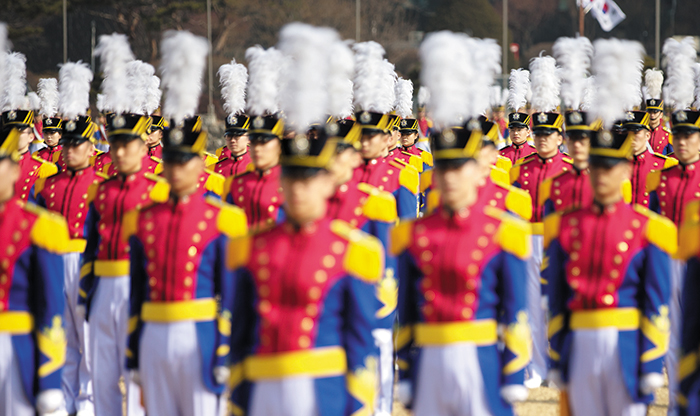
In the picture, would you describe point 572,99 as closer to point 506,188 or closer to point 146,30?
point 506,188

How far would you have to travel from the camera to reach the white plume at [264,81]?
8406 mm

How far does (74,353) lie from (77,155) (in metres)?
1.45

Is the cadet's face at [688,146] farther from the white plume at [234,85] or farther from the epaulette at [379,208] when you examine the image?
the white plume at [234,85]

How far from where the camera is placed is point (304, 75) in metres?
4.26

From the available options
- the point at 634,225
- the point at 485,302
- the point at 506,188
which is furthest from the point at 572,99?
the point at 485,302

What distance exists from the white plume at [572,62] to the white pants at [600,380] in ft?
13.7

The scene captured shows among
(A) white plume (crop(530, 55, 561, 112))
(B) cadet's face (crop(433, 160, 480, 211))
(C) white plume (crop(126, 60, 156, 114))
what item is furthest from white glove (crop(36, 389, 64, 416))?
(A) white plume (crop(530, 55, 561, 112))

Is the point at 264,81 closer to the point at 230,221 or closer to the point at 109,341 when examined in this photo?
the point at 109,341

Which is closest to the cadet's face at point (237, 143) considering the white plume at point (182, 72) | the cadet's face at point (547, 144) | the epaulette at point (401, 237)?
the cadet's face at point (547, 144)

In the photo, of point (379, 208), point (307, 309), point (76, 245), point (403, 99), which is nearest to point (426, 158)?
point (403, 99)

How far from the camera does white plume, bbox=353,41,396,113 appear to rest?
28.7ft

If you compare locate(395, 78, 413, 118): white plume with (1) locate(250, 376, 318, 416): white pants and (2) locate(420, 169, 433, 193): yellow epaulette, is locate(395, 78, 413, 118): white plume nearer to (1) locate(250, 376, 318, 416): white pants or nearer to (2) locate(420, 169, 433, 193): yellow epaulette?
(2) locate(420, 169, 433, 193): yellow epaulette

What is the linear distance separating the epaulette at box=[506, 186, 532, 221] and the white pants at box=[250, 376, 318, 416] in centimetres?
388

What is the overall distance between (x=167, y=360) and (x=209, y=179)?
3427 millimetres
